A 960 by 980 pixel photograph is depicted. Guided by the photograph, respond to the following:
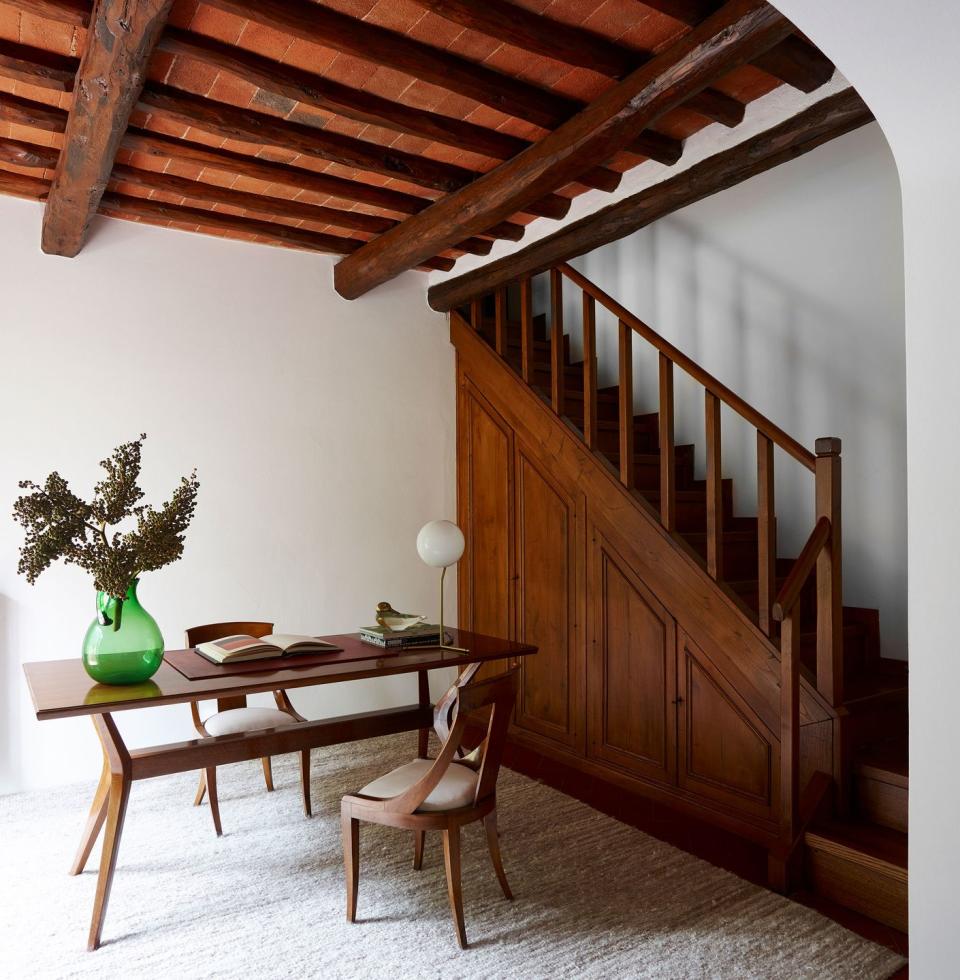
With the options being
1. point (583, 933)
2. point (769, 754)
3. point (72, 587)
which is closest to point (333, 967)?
point (583, 933)

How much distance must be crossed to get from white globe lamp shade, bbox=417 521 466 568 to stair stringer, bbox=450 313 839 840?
103 centimetres

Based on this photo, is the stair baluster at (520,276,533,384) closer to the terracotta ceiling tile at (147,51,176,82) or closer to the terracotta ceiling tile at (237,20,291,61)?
the terracotta ceiling tile at (237,20,291,61)

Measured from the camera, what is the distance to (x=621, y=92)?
2850 mm

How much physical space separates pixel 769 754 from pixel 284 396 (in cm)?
323

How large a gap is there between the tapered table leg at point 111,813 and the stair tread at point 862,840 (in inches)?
93.6

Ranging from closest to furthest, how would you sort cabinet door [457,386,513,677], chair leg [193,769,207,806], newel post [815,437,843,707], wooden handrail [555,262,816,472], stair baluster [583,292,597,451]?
newel post [815,437,843,707], wooden handrail [555,262,816,472], chair leg [193,769,207,806], stair baluster [583,292,597,451], cabinet door [457,386,513,677]

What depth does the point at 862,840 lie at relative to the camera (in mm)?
2828

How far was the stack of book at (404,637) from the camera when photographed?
337 centimetres

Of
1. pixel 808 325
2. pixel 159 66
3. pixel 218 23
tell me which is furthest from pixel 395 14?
pixel 808 325

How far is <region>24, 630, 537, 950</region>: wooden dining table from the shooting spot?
2.52m

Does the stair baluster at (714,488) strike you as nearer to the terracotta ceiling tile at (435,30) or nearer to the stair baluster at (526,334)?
the stair baluster at (526,334)

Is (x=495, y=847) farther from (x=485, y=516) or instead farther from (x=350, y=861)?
(x=485, y=516)

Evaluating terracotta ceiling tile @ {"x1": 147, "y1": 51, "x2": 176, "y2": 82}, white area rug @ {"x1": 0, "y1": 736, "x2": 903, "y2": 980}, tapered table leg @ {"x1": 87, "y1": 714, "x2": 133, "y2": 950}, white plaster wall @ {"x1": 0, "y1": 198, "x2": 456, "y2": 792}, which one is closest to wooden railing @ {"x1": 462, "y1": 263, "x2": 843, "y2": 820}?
white area rug @ {"x1": 0, "y1": 736, "x2": 903, "y2": 980}

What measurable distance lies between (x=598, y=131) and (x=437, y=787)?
238 cm
